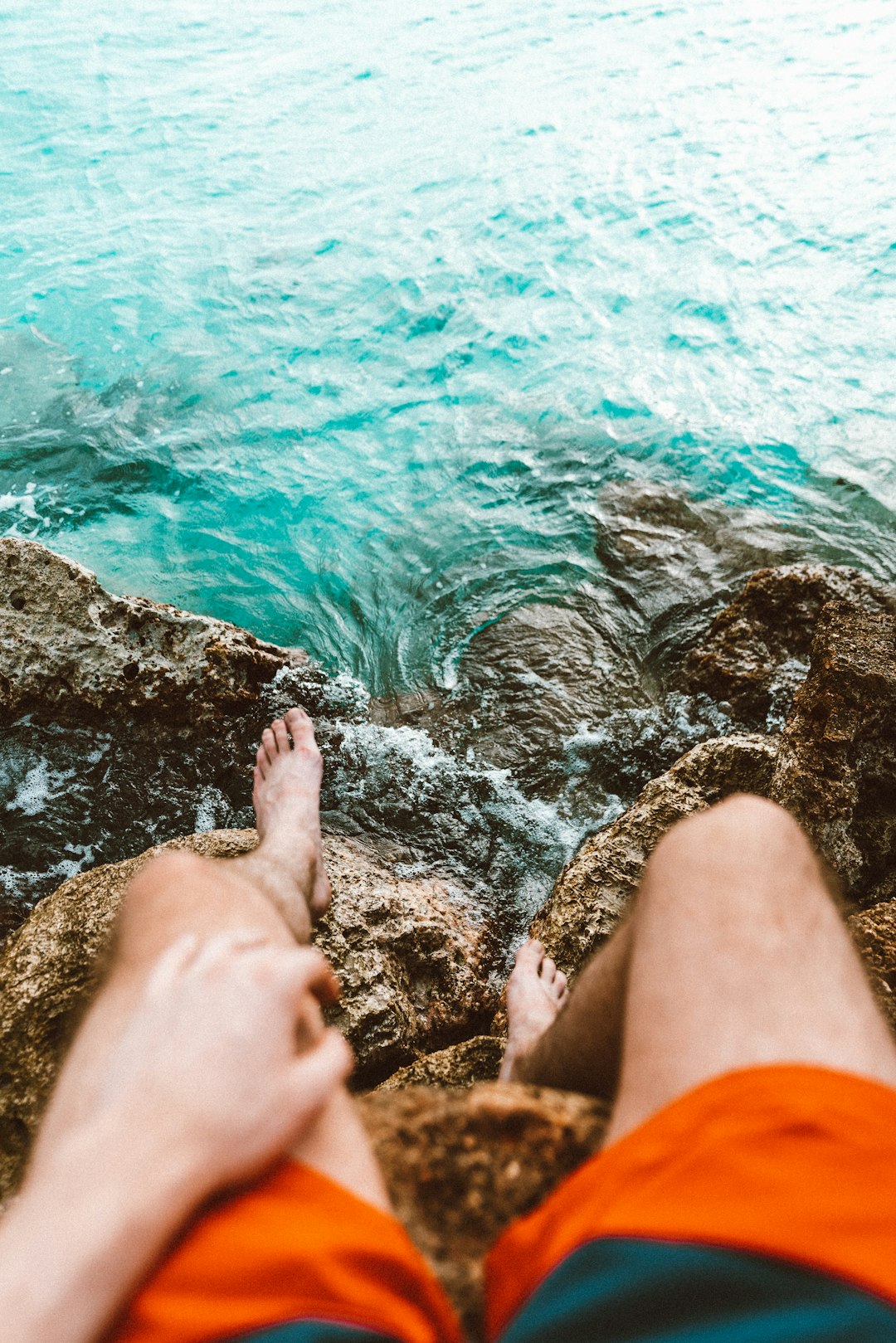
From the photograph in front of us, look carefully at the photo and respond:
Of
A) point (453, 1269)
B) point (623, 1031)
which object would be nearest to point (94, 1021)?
point (453, 1269)

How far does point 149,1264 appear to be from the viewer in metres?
0.93

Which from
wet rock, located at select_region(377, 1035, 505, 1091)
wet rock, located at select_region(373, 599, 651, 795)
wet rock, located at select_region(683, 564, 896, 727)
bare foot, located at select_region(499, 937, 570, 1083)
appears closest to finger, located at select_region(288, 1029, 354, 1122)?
bare foot, located at select_region(499, 937, 570, 1083)

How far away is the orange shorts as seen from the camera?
0.86 meters

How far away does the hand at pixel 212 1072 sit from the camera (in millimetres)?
994

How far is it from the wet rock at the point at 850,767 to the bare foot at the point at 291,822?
144cm

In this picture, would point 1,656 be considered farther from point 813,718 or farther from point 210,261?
point 210,261

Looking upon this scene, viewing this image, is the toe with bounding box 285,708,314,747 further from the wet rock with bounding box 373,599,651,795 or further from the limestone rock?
the wet rock with bounding box 373,599,651,795

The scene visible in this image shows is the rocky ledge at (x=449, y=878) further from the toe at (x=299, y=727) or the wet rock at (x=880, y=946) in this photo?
the toe at (x=299, y=727)

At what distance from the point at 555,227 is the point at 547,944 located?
6.88 meters

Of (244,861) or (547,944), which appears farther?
(547,944)

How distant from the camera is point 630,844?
100 inches

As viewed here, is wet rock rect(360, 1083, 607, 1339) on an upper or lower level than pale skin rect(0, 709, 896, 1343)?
lower

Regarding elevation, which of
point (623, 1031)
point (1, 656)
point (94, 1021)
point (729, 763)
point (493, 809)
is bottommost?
point (493, 809)

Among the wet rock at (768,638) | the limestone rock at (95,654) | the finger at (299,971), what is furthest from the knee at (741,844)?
the limestone rock at (95,654)
